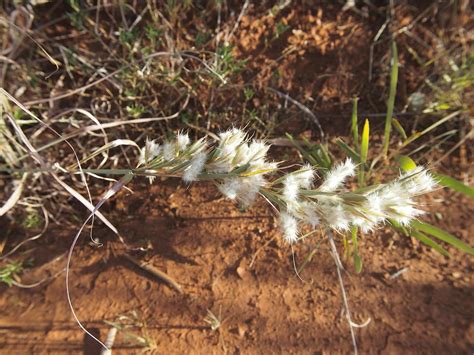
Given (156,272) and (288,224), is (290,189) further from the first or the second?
(156,272)

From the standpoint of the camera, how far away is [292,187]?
1098 millimetres

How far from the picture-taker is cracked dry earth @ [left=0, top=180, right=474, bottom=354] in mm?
1654

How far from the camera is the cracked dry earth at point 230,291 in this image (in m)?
1.65

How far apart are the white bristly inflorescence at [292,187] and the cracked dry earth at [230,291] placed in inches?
28.4

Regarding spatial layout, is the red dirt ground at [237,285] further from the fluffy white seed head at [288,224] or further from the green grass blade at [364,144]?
the fluffy white seed head at [288,224]

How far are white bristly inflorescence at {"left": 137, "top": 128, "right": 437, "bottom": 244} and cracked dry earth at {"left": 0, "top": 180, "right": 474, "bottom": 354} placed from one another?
722mm

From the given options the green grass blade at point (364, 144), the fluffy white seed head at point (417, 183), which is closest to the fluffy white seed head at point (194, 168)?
the fluffy white seed head at point (417, 183)

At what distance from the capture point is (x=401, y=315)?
68.2 inches

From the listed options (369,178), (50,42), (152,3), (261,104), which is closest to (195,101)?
(261,104)

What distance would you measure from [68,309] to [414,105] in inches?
83.2

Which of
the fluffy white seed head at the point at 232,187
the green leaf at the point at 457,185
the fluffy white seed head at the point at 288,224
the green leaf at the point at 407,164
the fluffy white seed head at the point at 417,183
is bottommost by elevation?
the green leaf at the point at 457,185

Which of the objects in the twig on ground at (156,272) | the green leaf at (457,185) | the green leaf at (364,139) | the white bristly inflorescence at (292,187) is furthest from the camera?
the twig on ground at (156,272)

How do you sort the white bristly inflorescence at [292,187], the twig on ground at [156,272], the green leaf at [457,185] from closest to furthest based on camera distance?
1. the white bristly inflorescence at [292,187]
2. the green leaf at [457,185]
3. the twig on ground at [156,272]

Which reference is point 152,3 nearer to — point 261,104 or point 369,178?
point 261,104
